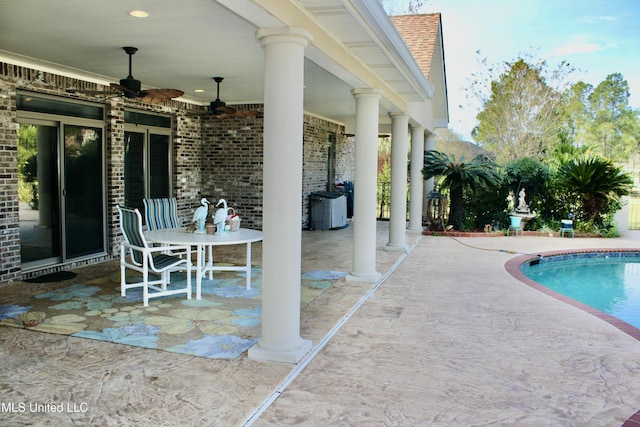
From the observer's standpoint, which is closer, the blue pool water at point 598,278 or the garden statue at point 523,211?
the blue pool water at point 598,278

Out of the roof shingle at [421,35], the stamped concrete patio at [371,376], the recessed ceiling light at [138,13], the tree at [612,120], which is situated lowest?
the stamped concrete patio at [371,376]

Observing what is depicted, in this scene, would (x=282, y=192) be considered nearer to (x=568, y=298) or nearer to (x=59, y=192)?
(x=568, y=298)

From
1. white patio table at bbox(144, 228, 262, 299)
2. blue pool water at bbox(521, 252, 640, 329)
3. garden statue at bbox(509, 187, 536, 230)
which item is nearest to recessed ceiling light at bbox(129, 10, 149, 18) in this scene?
white patio table at bbox(144, 228, 262, 299)

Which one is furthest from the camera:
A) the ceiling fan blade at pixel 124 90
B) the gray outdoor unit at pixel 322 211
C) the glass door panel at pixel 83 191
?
the gray outdoor unit at pixel 322 211

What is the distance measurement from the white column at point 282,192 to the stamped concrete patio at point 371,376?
244mm

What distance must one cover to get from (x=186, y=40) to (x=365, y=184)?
280cm

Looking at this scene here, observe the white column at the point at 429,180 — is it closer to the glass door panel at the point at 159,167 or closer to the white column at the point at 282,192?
the glass door panel at the point at 159,167

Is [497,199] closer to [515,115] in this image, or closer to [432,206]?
[432,206]

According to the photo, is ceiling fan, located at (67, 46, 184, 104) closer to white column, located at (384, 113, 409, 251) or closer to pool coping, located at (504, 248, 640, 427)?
white column, located at (384, 113, 409, 251)

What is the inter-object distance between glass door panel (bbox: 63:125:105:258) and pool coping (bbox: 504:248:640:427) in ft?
20.2

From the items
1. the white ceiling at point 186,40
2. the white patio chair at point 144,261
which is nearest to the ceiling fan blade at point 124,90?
the white ceiling at point 186,40

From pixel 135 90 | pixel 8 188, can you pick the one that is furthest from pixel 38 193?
pixel 135 90

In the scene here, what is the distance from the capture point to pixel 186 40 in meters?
5.28

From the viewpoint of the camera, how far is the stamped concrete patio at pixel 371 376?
3.23 meters
